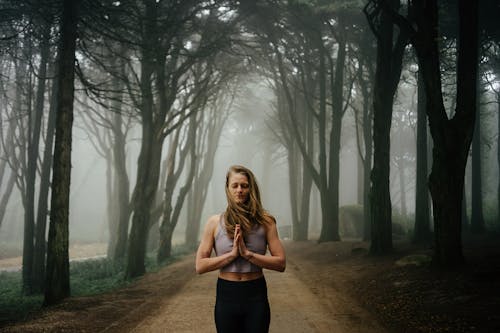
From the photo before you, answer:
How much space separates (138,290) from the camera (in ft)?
30.1

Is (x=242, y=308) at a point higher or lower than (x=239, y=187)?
lower

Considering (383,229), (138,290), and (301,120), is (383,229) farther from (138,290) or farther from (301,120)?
(301,120)

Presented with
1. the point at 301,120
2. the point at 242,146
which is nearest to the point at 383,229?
the point at 301,120

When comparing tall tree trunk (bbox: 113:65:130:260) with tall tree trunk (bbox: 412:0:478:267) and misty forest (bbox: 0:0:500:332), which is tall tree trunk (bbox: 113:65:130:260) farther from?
tall tree trunk (bbox: 412:0:478:267)

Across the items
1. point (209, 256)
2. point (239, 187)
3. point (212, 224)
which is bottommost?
point (209, 256)

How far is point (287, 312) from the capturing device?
6.51 meters

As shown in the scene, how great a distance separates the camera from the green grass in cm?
996

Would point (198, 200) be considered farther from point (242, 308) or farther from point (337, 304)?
point (242, 308)

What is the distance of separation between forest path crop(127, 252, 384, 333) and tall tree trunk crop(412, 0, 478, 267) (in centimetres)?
249

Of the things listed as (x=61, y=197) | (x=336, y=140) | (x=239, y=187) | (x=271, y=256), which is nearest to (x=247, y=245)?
(x=271, y=256)

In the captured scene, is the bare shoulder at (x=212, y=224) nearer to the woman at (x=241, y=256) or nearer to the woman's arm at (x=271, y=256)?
the woman at (x=241, y=256)

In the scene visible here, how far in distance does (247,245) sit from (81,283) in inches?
472

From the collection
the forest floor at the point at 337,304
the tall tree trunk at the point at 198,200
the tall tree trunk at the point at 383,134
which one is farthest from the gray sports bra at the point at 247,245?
the tall tree trunk at the point at 198,200

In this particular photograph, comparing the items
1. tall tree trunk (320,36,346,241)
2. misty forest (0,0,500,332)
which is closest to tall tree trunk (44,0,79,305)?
misty forest (0,0,500,332)
